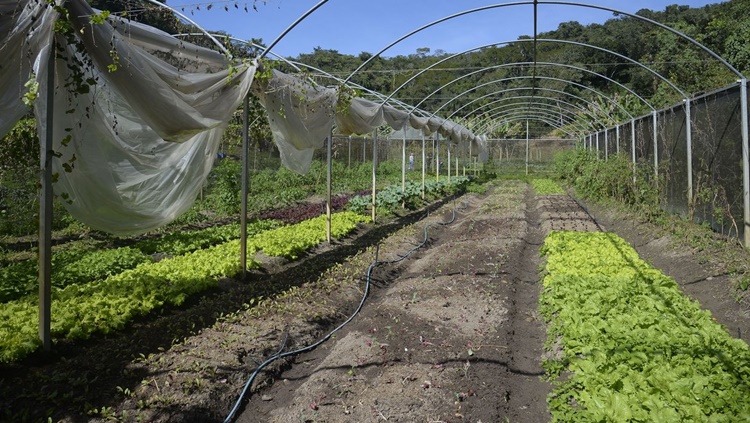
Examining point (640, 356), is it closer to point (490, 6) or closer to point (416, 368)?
point (416, 368)

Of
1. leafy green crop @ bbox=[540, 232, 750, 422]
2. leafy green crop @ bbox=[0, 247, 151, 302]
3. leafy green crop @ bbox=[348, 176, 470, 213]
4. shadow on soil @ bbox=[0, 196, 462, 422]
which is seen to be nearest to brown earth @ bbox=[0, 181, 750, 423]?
shadow on soil @ bbox=[0, 196, 462, 422]

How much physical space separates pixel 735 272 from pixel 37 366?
7295 millimetres

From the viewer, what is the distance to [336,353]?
4.60 meters

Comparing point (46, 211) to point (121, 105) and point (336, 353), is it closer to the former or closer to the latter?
point (121, 105)

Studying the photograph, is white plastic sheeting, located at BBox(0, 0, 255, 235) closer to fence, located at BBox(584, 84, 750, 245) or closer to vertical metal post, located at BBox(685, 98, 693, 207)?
fence, located at BBox(584, 84, 750, 245)

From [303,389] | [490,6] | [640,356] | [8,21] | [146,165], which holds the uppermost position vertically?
[490,6]

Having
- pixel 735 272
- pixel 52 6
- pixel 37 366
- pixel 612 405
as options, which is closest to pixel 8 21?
pixel 52 6

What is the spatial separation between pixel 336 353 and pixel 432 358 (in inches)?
33.5

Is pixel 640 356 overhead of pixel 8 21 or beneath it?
beneath

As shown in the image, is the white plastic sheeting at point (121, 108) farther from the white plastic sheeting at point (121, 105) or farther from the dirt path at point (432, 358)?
the dirt path at point (432, 358)

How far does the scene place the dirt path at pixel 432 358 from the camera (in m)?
3.68

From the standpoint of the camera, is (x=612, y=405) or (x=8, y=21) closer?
(x=612, y=405)

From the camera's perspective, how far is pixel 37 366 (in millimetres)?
3990

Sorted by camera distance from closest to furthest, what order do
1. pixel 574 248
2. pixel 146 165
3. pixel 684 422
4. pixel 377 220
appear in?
pixel 684 422
pixel 146 165
pixel 574 248
pixel 377 220
